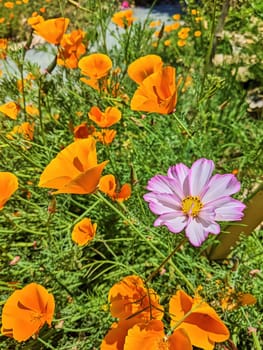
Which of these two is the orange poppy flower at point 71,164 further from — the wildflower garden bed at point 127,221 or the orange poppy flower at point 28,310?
the orange poppy flower at point 28,310

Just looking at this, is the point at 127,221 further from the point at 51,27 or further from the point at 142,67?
the point at 51,27

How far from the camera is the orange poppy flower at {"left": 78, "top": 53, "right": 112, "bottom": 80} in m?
1.16

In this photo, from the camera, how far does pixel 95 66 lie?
1187mm

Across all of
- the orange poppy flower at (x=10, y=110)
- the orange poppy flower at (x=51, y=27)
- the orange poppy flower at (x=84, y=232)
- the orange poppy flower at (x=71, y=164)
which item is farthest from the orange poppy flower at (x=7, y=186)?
the orange poppy flower at (x=51, y=27)

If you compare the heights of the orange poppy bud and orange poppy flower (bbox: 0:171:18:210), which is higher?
orange poppy flower (bbox: 0:171:18:210)

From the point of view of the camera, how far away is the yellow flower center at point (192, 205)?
69cm

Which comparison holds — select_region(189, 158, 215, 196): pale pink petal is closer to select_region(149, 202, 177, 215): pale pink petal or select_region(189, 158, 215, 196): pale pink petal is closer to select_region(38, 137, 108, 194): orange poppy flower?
select_region(149, 202, 177, 215): pale pink petal

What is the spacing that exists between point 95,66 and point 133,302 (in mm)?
680

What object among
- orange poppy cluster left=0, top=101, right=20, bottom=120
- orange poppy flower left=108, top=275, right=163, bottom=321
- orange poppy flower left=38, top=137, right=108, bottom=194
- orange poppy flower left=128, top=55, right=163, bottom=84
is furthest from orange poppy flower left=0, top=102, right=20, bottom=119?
orange poppy flower left=108, top=275, right=163, bottom=321

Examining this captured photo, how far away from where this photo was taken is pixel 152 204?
0.70m

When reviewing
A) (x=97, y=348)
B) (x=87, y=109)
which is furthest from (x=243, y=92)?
(x=97, y=348)

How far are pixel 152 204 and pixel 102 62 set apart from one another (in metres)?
0.62

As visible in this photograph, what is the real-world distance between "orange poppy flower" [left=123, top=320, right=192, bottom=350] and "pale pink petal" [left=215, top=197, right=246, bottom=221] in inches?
7.6

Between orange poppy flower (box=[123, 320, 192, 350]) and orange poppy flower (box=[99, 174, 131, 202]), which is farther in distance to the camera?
orange poppy flower (box=[99, 174, 131, 202])
